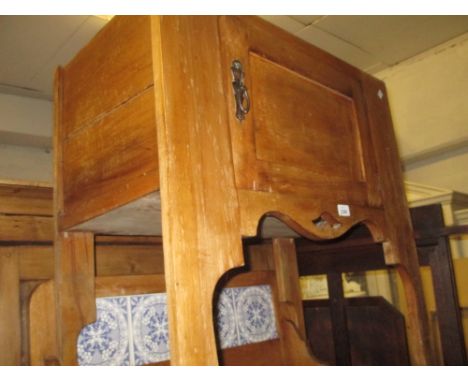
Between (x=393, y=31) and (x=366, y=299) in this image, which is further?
(x=393, y=31)

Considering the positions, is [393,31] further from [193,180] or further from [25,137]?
[25,137]

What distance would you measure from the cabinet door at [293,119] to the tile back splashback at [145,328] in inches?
28.4

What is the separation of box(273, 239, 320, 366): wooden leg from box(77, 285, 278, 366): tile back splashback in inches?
3.5

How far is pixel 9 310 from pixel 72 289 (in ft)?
0.54

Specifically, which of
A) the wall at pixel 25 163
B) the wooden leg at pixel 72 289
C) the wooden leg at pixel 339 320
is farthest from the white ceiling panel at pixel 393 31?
the wall at pixel 25 163

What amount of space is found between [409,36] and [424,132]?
22.0 inches

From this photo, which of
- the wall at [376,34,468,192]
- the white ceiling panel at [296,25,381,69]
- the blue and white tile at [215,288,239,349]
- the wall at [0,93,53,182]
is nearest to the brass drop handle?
the blue and white tile at [215,288,239,349]

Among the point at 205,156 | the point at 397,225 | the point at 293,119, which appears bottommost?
the point at 397,225

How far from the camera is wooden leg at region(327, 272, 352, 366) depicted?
164 cm

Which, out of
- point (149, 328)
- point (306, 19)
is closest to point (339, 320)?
point (149, 328)

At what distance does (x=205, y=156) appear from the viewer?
30.1 inches

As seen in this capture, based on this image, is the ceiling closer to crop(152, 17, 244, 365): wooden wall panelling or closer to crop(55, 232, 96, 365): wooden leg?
crop(55, 232, 96, 365): wooden leg

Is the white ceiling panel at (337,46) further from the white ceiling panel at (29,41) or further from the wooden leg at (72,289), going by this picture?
the wooden leg at (72,289)
